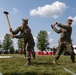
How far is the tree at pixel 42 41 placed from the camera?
9844 cm

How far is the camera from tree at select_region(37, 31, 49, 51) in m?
98.4

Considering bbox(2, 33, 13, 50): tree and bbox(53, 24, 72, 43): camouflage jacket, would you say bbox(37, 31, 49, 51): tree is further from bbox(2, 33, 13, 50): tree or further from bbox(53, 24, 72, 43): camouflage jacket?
bbox(53, 24, 72, 43): camouflage jacket

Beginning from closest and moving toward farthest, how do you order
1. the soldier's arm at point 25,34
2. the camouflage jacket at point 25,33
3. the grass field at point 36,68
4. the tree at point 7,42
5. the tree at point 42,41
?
the grass field at point 36,68, the soldier's arm at point 25,34, the camouflage jacket at point 25,33, the tree at point 42,41, the tree at point 7,42

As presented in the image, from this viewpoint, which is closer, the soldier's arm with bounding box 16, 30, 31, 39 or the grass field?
the grass field

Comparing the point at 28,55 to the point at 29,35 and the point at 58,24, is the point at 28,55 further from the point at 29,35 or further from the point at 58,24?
the point at 58,24

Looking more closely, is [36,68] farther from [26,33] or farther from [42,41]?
[42,41]

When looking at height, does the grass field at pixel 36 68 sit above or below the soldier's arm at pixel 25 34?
below

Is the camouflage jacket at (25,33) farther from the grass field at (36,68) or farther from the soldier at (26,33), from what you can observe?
the grass field at (36,68)

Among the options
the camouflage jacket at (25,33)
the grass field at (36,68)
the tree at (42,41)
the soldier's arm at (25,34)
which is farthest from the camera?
the tree at (42,41)

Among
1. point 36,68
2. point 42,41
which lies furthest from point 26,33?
point 42,41

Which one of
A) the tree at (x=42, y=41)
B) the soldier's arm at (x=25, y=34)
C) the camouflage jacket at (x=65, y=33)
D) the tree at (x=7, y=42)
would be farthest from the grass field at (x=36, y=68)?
the tree at (x=7, y=42)

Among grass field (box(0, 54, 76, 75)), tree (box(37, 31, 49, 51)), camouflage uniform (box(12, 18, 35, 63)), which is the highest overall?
tree (box(37, 31, 49, 51))

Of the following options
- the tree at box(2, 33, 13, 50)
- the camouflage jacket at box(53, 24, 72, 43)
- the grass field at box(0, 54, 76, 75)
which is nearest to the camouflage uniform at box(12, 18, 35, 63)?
the grass field at box(0, 54, 76, 75)

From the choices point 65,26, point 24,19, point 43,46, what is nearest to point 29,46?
point 24,19
